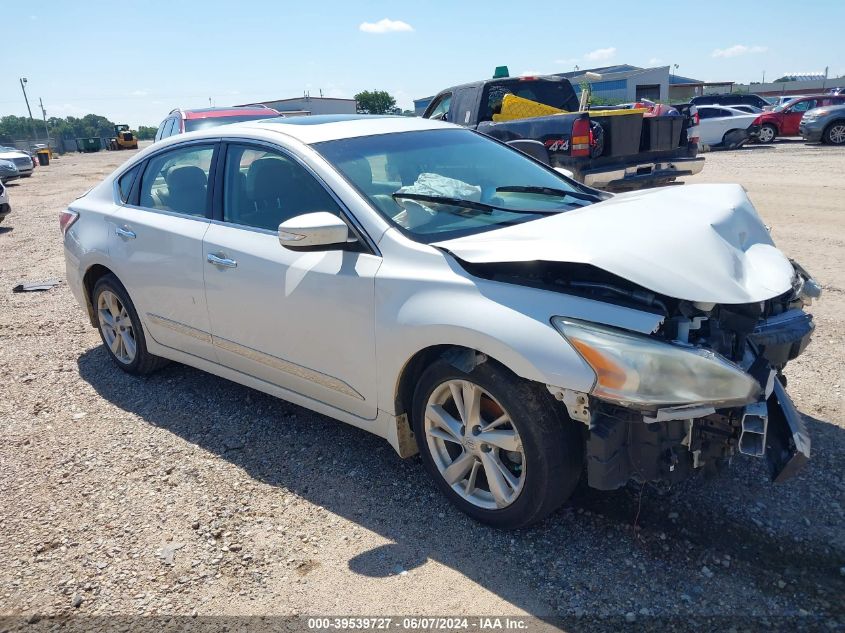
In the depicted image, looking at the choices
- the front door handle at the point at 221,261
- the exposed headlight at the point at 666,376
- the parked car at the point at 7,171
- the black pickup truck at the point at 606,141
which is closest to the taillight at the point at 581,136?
the black pickup truck at the point at 606,141

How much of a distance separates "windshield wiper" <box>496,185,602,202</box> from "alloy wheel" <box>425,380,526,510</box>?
4.38 feet

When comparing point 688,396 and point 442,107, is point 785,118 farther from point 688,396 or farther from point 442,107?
→ point 688,396

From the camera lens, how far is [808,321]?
2883 millimetres

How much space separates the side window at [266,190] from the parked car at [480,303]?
0.01 meters

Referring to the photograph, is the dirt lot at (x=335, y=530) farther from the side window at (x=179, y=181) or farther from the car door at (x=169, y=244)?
the side window at (x=179, y=181)

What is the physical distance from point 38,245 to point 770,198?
11995 millimetres

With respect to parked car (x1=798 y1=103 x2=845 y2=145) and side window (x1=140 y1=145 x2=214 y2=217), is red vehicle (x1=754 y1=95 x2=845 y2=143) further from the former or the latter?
side window (x1=140 y1=145 x2=214 y2=217)

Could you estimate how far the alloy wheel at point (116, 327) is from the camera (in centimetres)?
488

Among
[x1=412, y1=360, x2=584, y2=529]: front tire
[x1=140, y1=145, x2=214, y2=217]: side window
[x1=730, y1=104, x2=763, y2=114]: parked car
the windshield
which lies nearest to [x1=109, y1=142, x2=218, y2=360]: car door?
[x1=140, y1=145, x2=214, y2=217]: side window

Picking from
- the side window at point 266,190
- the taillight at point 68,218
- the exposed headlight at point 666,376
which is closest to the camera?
→ the exposed headlight at point 666,376

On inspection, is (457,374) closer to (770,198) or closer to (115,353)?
(115,353)

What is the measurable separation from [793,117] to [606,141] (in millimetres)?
18380

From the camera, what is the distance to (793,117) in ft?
76.5

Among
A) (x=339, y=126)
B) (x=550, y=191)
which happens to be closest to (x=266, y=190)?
(x=339, y=126)
